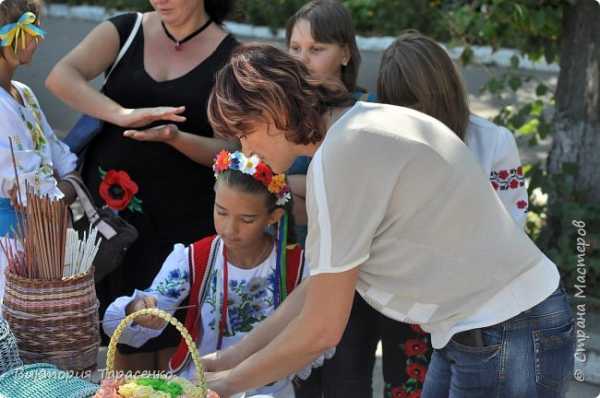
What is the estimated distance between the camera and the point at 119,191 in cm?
321

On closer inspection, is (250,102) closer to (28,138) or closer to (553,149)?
(28,138)

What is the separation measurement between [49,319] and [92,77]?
123 centimetres

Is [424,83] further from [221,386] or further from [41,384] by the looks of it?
[41,384]

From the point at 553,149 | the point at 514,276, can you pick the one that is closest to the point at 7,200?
the point at 514,276

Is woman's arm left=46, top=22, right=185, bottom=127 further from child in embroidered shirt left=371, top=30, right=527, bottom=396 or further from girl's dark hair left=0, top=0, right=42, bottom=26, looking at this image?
child in embroidered shirt left=371, top=30, right=527, bottom=396

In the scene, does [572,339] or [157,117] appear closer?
[572,339]

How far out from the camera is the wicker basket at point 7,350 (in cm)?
210

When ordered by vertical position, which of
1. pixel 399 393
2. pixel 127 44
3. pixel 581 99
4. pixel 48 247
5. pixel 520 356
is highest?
pixel 127 44

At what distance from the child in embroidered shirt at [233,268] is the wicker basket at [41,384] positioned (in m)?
0.62

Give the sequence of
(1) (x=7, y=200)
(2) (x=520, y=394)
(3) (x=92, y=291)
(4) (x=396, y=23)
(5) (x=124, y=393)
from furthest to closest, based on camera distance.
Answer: (4) (x=396, y=23) → (1) (x=7, y=200) → (3) (x=92, y=291) → (2) (x=520, y=394) → (5) (x=124, y=393)

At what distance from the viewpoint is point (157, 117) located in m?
3.03

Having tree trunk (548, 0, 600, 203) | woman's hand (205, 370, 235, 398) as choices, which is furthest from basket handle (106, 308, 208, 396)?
tree trunk (548, 0, 600, 203)

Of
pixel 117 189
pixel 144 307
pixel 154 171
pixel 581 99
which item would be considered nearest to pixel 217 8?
pixel 154 171

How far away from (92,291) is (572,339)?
3.69ft
